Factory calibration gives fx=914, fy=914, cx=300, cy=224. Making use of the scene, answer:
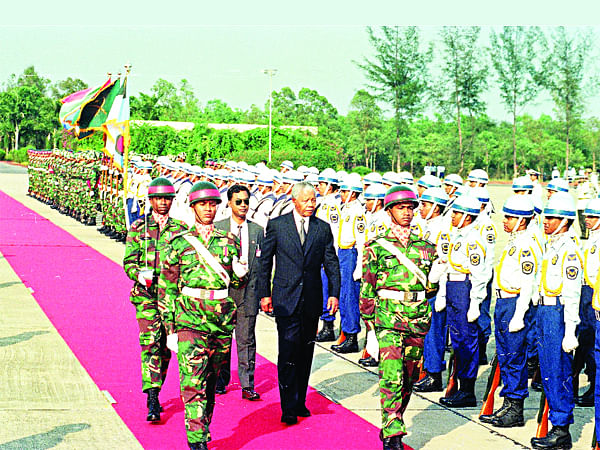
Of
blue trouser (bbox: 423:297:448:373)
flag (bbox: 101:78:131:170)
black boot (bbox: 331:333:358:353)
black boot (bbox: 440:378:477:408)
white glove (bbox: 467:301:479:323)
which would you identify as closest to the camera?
white glove (bbox: 467:301:479:323)

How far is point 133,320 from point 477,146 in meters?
72.5

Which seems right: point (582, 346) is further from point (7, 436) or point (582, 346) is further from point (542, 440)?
point (7, 436)

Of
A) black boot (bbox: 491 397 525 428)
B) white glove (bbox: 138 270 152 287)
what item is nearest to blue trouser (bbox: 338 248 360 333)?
black boot (bbox: 491 397 525 428)

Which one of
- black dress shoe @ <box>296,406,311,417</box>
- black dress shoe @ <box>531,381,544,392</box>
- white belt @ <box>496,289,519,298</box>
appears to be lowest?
black dress shoe @ <box>531,381,544,392</box>

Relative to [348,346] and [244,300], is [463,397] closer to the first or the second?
[244,300]

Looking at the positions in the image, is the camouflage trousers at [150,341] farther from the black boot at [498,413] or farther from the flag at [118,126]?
the flag at [118,126]

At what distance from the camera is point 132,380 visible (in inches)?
371

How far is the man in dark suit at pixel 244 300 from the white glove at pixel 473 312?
2.06 metres

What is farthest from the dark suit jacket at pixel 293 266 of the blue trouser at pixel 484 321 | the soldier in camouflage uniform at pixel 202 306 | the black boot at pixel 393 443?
the blue trouser at pixel 484 321

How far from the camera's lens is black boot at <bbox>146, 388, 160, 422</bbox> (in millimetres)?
7891

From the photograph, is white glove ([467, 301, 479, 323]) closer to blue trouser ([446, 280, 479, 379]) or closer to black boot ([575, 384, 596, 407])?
blue trouser ([446, 280, 479, 379])

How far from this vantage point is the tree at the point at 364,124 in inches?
2766

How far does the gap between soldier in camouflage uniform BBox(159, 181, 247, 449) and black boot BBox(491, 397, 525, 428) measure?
2.71m

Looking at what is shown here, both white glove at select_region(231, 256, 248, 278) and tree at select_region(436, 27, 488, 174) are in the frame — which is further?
tree at select_region(436, 27, 488, 174)
